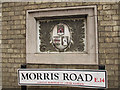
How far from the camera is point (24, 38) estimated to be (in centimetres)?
341

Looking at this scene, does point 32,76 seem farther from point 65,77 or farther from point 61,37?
point 61,37

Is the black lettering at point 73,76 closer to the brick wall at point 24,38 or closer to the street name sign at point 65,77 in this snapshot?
the street name sign at point 65,77

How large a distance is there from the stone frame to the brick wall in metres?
0.12

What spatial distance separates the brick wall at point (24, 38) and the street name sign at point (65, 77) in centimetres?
37

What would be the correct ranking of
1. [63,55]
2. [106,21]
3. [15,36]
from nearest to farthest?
[106,21] < [63,55] < [15,36]

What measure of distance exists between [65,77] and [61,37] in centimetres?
113

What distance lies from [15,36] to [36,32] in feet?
2.14

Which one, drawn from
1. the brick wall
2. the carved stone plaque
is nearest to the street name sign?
the brick wall

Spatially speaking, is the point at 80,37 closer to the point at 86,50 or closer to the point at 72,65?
the point at 86,50

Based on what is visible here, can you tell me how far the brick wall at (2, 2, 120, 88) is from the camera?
3010 mm

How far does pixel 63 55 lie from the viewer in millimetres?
3256

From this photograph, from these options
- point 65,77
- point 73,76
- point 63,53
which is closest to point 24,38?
point 63,53

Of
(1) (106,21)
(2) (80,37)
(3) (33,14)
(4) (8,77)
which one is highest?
(3) (33,14)

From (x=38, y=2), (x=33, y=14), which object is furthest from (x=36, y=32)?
(x=38, y=2)
